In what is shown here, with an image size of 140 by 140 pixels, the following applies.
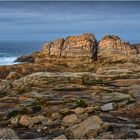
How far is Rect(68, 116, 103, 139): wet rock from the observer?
24448 mm

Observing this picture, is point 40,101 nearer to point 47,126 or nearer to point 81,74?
point 47,126

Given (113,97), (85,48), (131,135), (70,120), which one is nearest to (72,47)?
(85,48)

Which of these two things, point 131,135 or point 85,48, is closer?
point 131,135

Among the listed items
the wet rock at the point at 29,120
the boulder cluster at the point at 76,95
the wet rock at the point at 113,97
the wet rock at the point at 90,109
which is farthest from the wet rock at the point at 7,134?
the wet rock at the point at 113,97

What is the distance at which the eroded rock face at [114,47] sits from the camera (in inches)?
2640

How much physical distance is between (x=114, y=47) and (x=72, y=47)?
5860 mm

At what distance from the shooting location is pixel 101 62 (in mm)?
A: 63688

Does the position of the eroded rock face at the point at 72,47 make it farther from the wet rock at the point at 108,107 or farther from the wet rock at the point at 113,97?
the wet rock at the point at 108,107

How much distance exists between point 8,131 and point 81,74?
85.4 ft

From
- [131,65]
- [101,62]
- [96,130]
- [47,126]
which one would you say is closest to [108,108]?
[47,126]

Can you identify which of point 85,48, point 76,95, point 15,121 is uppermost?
point 85,48

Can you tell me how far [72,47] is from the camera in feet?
225

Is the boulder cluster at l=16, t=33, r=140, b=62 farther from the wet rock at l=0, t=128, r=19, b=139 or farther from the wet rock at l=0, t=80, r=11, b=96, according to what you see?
the wet rock at l=0, t=128, r=19, b=139

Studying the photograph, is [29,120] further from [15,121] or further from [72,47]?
[72,47]
